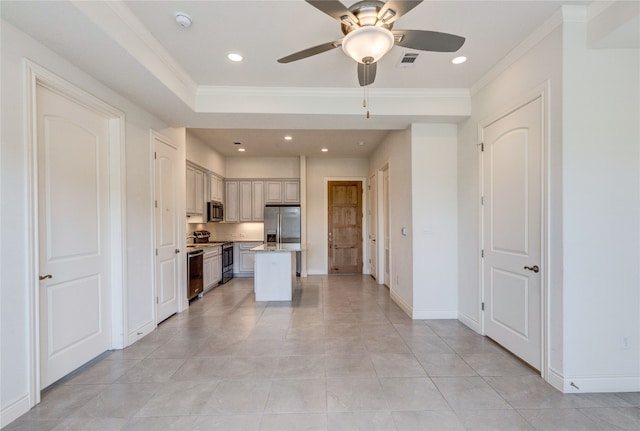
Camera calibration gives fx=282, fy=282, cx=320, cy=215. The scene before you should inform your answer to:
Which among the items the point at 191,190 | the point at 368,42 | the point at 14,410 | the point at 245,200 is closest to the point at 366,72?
the point at 368,42

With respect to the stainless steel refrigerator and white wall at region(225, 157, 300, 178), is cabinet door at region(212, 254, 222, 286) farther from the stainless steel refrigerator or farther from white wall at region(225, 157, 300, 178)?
white wall at region(225, 157, 300, 178)

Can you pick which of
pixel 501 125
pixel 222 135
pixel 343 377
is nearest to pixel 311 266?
pixel 222 135

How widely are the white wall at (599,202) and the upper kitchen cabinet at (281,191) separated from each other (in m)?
5.30

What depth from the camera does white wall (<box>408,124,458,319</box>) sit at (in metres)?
3.71

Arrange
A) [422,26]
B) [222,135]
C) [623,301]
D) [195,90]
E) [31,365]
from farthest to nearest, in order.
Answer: [222,135]
[195,90]
[422,26]
[623,301]
[31,365]

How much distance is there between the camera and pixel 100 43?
2.02 m

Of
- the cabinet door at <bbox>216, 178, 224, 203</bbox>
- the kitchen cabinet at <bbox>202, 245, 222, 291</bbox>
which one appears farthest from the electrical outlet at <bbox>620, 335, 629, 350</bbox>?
the cabinet door at <bbox>216, 178, 224, 203</bbox>

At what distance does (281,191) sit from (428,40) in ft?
17.3

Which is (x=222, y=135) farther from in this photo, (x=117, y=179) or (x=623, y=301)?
(x=623, y=301)

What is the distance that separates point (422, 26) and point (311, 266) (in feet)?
18.1

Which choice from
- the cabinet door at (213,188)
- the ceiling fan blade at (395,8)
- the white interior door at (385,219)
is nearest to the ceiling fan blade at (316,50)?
the ceiling fan blade at (395,8)

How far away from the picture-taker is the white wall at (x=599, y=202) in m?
2.09

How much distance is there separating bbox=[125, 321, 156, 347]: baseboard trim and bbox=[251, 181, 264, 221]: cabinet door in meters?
3.65

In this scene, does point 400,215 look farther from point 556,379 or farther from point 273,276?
point 556,379
